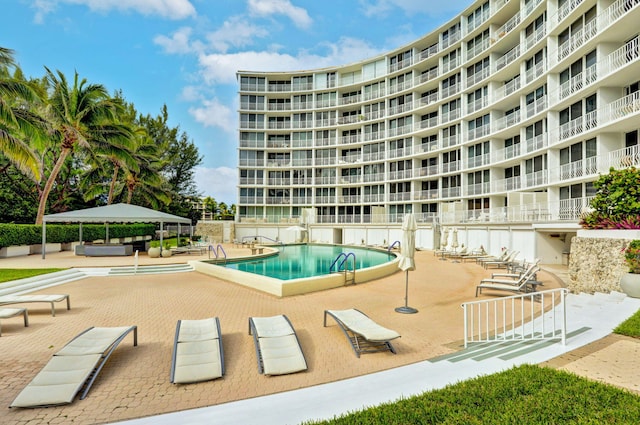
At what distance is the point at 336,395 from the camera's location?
13.8 ft

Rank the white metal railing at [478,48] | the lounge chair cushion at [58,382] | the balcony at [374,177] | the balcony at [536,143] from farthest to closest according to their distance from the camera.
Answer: the balcony at [374,177]
the white metal railing at [478,48]
the balcony at [536,143]
the lounge chair cushion at [58,382]

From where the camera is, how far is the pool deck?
3979mm

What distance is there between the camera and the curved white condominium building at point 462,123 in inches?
707

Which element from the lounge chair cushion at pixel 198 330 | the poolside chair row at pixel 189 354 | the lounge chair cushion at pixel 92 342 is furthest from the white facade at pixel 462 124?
the lounge chair cushion at pixel 92 342

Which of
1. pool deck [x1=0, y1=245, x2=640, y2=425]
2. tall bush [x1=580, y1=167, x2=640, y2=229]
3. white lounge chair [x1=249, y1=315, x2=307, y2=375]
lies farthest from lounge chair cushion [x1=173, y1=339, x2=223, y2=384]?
tall bush [x1=580, y1=167, x2=640, y2=229]

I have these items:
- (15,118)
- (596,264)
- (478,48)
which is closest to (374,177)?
(478,48)

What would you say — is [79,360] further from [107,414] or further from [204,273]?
[204,273]

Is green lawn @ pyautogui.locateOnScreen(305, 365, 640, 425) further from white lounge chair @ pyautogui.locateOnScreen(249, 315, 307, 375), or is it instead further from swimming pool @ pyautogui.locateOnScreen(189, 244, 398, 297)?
swimming pool @ pyautogui.locateOnScreen(189, 244, 398, 297)

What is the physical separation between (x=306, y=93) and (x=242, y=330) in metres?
41.8

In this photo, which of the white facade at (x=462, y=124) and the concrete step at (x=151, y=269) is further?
the white facade at (x=462, y=124)

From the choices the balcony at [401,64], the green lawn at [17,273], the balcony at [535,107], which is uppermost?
the balcony at [401,64]

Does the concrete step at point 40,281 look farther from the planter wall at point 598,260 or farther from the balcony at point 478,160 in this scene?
the balcony at point 478,160

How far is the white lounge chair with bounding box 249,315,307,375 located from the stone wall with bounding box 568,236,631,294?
9.74 meters

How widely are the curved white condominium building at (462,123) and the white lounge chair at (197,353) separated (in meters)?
19.0
